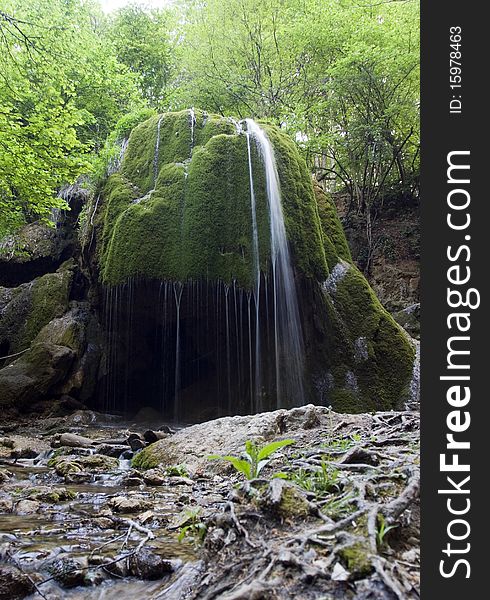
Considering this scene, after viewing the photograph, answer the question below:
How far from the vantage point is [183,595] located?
6.10 ft

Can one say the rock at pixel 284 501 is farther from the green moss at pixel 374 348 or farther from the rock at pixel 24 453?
the green moss at pixel 374 348

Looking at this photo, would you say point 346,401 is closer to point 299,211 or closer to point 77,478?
point 299,211

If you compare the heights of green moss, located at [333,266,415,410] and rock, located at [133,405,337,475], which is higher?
green moss, located at [333,266,415,410]

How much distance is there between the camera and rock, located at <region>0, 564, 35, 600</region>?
2.03 meters

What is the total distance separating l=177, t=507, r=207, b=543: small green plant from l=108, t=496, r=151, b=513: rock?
1.37 feet

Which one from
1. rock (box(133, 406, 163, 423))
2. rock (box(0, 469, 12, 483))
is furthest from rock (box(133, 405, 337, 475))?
rock (box(133, 406, 163, 423))

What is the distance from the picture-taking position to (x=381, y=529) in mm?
1759

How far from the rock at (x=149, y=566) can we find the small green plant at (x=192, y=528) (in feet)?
0.62

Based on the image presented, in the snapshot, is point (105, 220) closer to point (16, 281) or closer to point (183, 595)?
point (16, 281)

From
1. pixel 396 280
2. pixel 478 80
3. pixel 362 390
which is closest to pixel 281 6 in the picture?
pixel 396 280

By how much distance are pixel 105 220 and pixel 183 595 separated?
395 inches

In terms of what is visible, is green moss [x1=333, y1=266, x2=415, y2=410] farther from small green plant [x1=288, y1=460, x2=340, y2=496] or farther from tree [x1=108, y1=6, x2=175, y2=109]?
tree [x1=108, y1=6, x2=175, y2=109]

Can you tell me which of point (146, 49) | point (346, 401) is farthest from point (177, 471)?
point (146, 49)

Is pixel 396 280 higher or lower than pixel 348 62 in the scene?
lower
